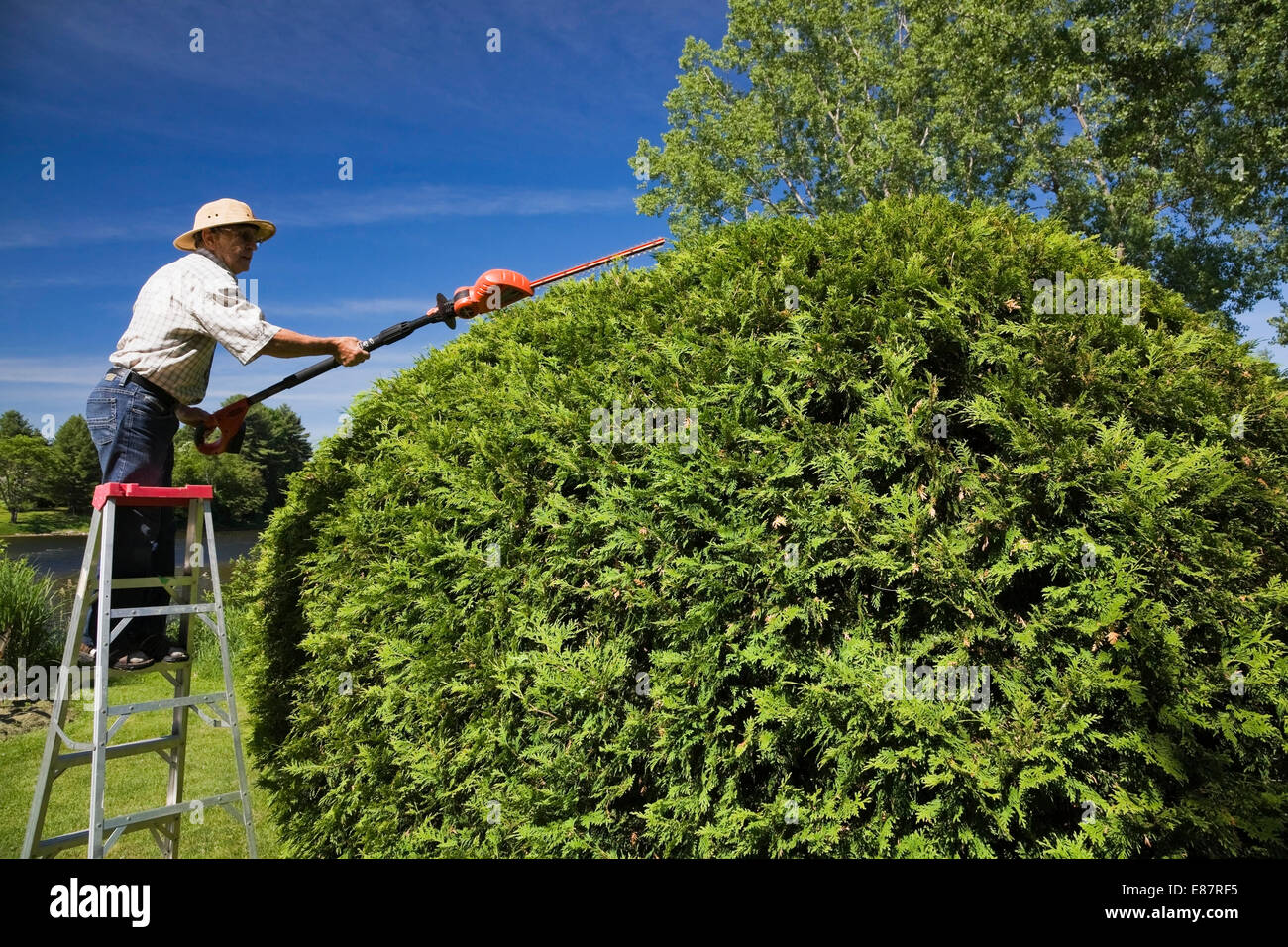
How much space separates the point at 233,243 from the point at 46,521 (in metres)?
69.4

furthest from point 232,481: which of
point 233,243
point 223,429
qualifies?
point 233,243

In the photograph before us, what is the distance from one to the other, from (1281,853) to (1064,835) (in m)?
0.71

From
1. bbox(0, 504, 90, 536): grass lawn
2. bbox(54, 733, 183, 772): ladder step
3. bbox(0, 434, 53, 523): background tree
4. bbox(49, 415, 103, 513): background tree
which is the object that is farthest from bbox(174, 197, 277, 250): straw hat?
bbox(0, 434, 53, 523): background tree

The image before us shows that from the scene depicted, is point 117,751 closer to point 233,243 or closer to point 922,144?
point 233,243

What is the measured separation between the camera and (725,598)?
2994 mm

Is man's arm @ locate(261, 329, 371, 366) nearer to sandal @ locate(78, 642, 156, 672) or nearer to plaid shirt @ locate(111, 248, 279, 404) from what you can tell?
plaid shirt @ locate(111, 248, 279, 404)

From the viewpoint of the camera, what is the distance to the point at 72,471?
5750 cm

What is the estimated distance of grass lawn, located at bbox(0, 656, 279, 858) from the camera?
17.3 feet

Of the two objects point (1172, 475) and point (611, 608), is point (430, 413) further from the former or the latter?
point (1172, 475)

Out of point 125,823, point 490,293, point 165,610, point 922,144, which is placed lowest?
point 125,823

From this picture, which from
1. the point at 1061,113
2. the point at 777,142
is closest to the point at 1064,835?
the point at 777,142

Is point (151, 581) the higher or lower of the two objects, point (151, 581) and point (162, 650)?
the higher

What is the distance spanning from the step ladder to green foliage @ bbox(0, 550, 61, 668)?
297 inches
